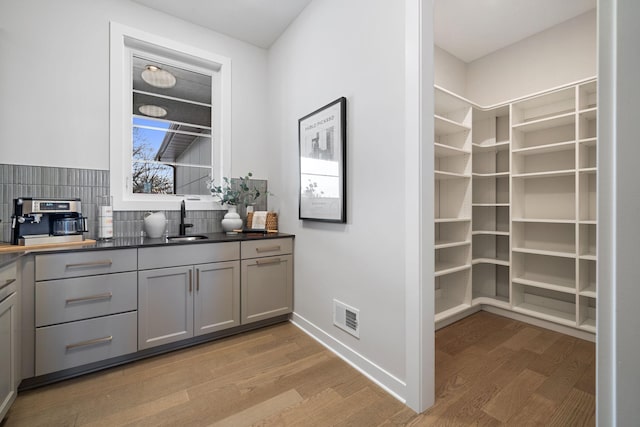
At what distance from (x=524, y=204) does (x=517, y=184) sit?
0.25m

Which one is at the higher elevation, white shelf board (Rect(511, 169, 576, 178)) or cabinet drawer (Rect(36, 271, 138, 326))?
white shelf board (Rect(511, 169, 576, 178))

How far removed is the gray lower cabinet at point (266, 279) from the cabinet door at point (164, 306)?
44 cm

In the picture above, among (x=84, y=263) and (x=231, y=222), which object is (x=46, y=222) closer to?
(x=84, y=263)

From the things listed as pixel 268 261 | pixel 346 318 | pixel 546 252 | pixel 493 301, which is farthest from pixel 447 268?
pixel 268 261

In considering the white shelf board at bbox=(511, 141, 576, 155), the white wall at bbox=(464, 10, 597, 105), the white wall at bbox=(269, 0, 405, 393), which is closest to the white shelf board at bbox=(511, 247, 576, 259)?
the white shelf board at bbox=(511, 141, 576, 155)

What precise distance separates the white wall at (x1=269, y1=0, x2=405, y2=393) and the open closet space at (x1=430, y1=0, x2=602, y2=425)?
0.64 meters

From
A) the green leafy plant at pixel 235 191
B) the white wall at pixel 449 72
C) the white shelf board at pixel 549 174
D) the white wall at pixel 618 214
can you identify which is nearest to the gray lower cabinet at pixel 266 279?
the green leafy plant at pixel 235 191

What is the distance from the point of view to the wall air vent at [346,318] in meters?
1.96

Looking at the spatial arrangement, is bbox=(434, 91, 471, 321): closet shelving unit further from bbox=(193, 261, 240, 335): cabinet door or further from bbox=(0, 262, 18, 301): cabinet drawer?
bbox=(0, 262, 18, 301): cabinet drawer

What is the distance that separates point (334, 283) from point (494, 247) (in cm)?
211

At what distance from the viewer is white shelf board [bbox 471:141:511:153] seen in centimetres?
285

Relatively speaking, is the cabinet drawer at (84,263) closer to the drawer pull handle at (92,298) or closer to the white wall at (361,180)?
the drawer pull handle at (92,298)

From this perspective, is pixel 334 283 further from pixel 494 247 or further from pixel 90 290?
pixel 494 247

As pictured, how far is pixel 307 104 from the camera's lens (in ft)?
8.05
